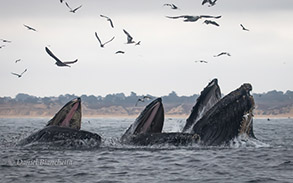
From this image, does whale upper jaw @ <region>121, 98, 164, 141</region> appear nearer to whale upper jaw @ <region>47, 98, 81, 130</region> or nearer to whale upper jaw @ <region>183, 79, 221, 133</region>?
whale upper jaw @ <region>183, 79, 221, 133</region>

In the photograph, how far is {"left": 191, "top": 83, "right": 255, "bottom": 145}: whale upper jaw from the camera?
19.5 meters

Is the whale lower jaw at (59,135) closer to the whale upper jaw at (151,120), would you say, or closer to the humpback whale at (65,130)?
the humpback whale at (65,130)

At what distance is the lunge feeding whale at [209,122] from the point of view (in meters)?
19.6

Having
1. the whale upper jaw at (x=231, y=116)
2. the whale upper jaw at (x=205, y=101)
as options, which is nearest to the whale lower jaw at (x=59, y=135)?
the whale upper jaw at (x=205, y=101)

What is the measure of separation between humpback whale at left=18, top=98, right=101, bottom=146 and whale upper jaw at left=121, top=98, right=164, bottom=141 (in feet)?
5.71

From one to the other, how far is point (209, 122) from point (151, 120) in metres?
2.21

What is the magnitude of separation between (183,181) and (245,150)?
6454 millimetres

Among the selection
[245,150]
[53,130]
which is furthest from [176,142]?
[53,130]

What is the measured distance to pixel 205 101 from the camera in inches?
817

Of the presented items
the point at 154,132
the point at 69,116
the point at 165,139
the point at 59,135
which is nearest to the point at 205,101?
the point at 165,139

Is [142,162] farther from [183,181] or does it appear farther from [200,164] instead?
[183,181]

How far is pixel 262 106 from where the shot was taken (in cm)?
19775
